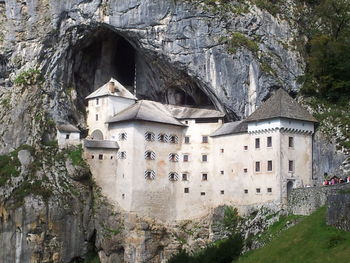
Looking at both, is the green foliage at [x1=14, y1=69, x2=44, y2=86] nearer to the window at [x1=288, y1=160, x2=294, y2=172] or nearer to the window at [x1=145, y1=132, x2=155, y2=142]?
the window at [x1=145, y1=132, x2=155, y2=142]

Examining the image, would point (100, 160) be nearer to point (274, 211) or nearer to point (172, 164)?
point (172, 164)

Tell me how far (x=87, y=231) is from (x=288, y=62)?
30204 millimetres

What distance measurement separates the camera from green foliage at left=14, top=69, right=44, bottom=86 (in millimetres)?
89750

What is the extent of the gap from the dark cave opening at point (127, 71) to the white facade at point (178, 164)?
5.19 m

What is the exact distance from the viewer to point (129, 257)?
82938 mm

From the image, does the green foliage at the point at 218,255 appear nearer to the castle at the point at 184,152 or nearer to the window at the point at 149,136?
the castle at the point at 184,152

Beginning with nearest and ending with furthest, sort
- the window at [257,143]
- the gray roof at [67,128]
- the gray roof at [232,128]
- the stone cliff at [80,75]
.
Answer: the window at [257,143] < the gray roof at [232,128] < the stone cliff at [80,75] < the gray roof at [67,128]

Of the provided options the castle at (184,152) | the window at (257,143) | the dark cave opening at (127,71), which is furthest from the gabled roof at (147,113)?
the window at (257,143)

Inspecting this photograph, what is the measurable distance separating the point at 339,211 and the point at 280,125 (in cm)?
2761

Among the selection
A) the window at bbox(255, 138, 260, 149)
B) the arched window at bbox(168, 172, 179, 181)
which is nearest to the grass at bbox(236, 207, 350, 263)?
the window at bbox(255, 138, 260, 149)

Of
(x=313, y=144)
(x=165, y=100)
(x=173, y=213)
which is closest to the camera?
(x=313, y=144)

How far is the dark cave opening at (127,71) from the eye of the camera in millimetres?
89375

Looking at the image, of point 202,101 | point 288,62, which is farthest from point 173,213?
point 288,62

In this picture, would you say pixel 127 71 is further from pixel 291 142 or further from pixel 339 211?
pixel 339 211
